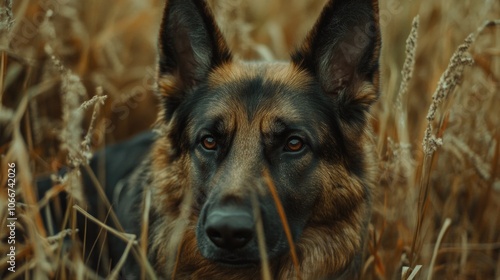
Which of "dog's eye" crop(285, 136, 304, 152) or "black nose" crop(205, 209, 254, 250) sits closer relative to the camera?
"black nose" crop(205, 209, 254, 250)

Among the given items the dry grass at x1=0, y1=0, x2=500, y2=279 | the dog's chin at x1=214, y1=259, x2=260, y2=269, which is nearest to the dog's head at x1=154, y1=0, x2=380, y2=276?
the dog's chin at x1=214, y1=259, x2=260, y2=269

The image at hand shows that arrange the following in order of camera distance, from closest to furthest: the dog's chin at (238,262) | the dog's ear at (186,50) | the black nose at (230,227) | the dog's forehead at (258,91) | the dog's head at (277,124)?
the black nose at (230,227) < the dog's chin at (238,262) < the dog's head at (277,124) < the dog's forehead at (258,91) < the dog's ear at (186,50)

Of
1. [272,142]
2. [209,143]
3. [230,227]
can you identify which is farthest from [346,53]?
[230,227]

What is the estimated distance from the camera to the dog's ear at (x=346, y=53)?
3422 millimetres

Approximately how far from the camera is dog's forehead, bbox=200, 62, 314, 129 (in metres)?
3.38

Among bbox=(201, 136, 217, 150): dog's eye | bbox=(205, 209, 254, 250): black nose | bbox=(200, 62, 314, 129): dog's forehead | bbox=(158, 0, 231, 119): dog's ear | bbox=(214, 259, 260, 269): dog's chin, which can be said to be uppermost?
bbox=(158, 0, 231, 119): dog's ear

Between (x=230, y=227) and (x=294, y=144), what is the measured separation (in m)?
0.73

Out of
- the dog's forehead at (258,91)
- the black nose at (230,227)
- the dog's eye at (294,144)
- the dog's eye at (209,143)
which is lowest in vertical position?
the black nose at (230,227)

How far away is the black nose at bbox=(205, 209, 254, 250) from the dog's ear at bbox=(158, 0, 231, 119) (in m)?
1.12

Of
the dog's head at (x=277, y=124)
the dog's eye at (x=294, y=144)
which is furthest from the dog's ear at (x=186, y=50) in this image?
the dog's eye at (x=294, y=144)

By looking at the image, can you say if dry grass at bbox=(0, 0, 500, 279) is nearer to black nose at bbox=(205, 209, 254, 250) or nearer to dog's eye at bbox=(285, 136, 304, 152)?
black nose at bbox=(205, 209, 254, 250)

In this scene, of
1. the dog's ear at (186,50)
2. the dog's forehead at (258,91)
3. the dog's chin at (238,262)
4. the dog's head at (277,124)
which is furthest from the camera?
the dog's ear at (186,50)

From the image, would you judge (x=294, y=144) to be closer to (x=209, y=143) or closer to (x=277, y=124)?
(x=277, y=124)

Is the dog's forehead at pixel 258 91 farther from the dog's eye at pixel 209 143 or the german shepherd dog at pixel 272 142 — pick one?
the dog's eye at pixel 209 143
